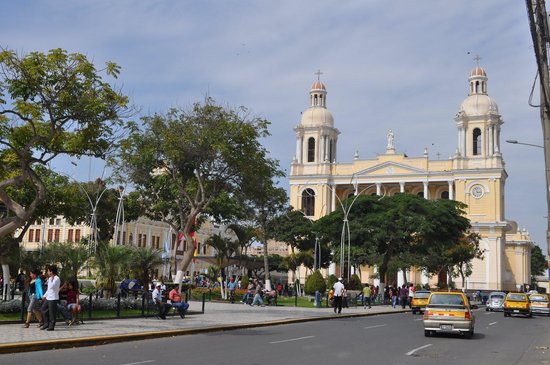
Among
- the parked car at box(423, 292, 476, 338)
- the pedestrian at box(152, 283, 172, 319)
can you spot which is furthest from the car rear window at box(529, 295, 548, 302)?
the pedestrian at box(152, 283, 172, 319)

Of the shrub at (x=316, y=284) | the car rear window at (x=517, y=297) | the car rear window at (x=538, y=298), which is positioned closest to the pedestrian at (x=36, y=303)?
the car rear window at (x=517, y=297)

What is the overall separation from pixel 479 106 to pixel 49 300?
81762 millimetres

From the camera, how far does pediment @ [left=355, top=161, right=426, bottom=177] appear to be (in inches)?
3720

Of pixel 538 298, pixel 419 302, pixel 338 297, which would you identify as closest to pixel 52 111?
pixel 338 297

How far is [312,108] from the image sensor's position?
99875mm

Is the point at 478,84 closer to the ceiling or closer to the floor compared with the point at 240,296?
closer to the ceiling

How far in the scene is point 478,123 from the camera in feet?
296

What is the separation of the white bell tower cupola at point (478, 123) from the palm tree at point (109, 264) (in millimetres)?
72273

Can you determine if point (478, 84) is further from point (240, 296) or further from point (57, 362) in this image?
point (57, 362)

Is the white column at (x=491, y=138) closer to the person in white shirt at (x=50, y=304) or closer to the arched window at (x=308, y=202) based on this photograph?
the arched window at (x=308, y=202)

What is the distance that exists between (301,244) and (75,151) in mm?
59283

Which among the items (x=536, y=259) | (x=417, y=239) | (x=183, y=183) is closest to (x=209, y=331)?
(x=183, y=183)

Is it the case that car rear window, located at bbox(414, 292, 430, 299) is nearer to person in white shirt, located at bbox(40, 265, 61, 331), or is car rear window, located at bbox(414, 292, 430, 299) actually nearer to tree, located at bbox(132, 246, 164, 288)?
tree, located at bbox(132, 246, 164, 288)

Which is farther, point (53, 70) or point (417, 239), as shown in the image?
point (417, 239)
